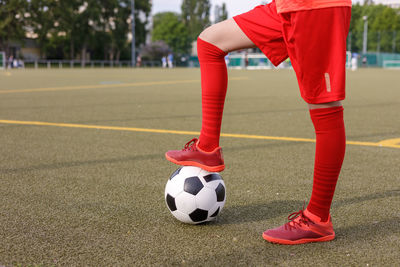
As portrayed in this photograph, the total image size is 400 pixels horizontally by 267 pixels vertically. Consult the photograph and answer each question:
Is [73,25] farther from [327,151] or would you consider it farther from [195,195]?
[327,151]

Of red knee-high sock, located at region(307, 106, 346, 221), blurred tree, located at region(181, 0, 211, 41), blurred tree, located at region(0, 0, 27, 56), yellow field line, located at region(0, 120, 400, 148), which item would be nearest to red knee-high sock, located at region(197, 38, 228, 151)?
red knee-high sock, located at region(307, 106, 346, 221)

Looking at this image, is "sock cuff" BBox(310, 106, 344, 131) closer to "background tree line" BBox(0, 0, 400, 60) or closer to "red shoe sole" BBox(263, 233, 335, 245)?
"red shoe sole" BBox(263, 233, 335, 245)

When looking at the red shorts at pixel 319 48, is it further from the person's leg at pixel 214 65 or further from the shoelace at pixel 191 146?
the shoelace at pixel 191 146

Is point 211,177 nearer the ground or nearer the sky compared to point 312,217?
nearer the sky

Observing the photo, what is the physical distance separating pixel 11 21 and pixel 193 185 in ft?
191

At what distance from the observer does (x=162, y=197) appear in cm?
314

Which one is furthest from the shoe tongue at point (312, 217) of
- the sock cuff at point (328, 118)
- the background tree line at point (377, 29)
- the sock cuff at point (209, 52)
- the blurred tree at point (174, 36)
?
the blurred tree at point (174, 36)

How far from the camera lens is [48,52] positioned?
6662cm

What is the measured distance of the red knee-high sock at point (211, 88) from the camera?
259cm

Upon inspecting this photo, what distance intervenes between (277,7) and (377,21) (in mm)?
91746

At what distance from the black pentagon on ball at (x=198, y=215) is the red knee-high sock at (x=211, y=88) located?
0.36 metres

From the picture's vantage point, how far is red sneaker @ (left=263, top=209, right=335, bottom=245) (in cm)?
232

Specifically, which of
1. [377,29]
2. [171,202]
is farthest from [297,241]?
[377,29]

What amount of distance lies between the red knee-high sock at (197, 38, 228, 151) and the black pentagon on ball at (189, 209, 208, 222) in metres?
0.36
